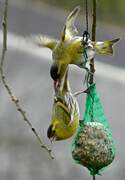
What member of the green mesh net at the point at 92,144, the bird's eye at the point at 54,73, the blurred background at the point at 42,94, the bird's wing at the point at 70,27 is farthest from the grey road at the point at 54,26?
the bird's eye at the point at 54,73

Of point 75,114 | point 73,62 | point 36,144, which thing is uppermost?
point 73,62

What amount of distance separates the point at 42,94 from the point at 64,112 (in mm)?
3845

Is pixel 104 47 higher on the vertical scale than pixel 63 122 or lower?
higher

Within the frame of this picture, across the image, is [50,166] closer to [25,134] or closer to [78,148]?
[25,134]

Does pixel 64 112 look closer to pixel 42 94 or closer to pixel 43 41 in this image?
pixel 43 41

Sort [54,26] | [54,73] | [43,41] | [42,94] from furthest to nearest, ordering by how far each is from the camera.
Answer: [54,26]
[42,94]
[43,41]
[54,73]

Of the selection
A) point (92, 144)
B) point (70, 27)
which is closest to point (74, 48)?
point (70, 27)

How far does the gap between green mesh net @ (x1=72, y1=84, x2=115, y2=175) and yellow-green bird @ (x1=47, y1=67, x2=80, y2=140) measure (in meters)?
0.14

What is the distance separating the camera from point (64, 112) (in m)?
2.44

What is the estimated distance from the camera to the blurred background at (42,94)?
514 centimetres

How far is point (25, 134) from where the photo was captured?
5.18 m

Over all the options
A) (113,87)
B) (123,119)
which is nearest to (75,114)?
(123,119)

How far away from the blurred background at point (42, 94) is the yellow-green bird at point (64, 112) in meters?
0.77

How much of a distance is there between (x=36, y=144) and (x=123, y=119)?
1.85 metres
